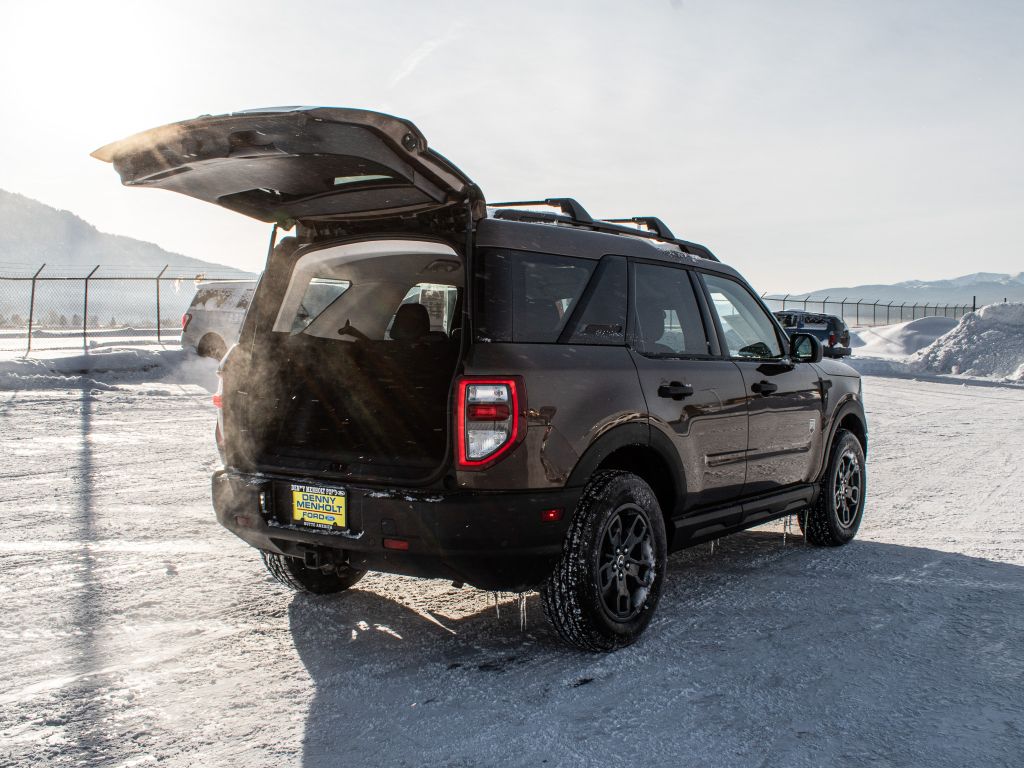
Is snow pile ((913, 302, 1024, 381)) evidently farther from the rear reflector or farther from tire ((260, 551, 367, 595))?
the rear reflector

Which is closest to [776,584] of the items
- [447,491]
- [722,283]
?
[722,283]

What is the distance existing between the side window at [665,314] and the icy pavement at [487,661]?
135 cm

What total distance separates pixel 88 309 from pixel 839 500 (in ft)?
309

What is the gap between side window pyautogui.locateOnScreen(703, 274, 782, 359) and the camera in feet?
17.1

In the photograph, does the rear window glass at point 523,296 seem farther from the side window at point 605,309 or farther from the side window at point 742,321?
the side window at point 742,321

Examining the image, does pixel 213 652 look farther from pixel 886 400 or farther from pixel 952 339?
pixel 952 339

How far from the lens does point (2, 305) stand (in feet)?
244

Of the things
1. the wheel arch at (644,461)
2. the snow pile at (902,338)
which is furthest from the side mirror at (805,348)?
the snow pile at (902,338)

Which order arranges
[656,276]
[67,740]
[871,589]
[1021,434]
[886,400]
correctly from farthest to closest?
[886,400] < [1021,434] < [871,589] < [656,276] < [67,740]

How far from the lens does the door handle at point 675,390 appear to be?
4371 millimetres

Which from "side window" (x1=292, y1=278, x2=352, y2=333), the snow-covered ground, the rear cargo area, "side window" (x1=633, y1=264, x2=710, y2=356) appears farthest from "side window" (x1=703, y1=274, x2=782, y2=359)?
the snow-covered ground

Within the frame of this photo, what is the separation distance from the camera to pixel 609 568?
408cm

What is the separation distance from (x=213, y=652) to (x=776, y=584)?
303cm

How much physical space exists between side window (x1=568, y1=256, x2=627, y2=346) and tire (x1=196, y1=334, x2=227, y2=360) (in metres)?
13.9
